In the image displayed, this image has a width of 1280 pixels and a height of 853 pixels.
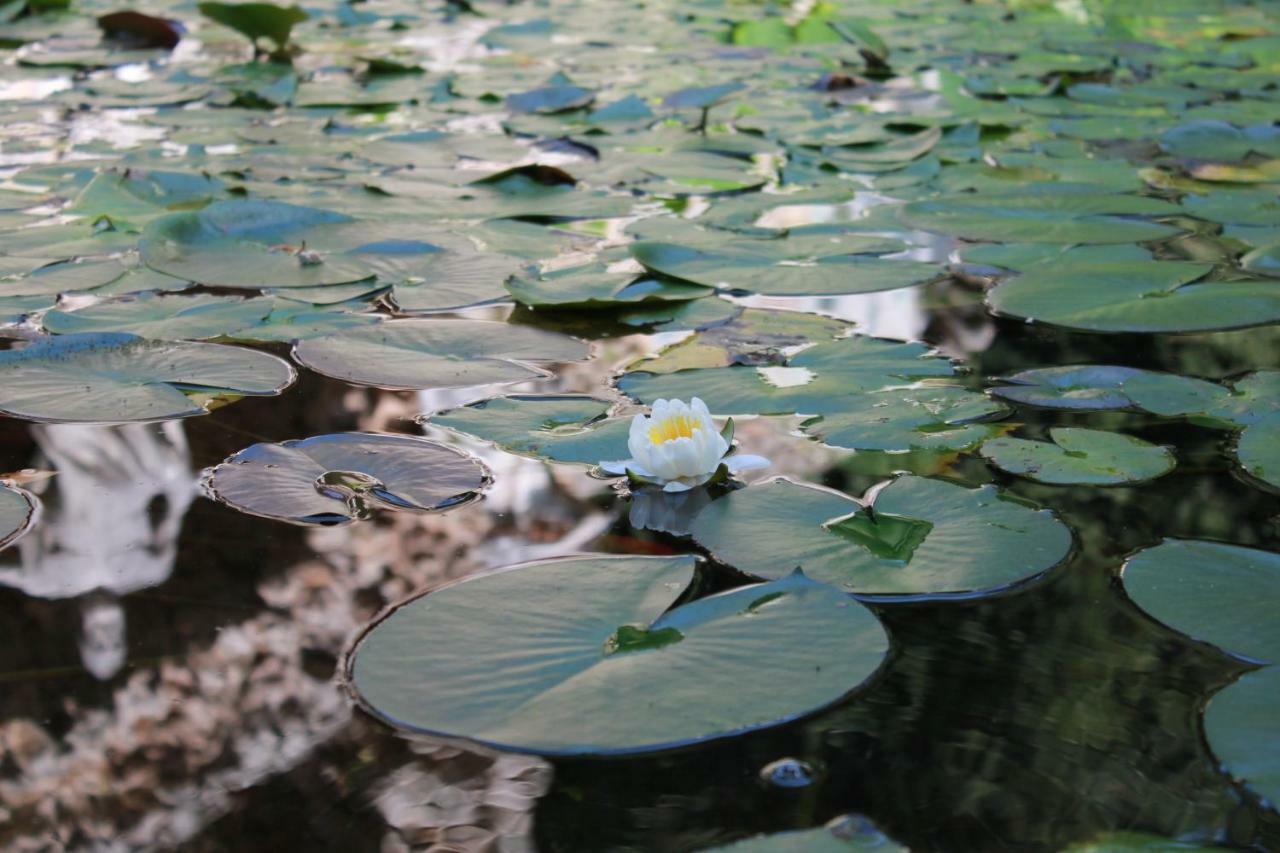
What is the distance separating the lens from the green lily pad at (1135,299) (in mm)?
1882

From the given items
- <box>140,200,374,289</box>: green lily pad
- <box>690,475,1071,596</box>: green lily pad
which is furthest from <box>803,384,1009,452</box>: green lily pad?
<box>140,200,374,289</box>: green lily pad

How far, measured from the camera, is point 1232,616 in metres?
1.09

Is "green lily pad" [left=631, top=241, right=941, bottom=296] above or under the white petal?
under

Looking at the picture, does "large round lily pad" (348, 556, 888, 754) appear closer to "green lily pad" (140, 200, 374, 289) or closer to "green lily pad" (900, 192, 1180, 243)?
"green lily pad" (140, 200, 374, 289)

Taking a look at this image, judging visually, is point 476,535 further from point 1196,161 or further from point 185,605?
point 1196,161

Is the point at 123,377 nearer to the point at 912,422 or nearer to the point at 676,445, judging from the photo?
the point at 676,445

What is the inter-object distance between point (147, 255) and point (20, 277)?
0.21m

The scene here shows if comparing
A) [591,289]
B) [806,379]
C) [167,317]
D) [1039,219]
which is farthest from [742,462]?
[1039,219]

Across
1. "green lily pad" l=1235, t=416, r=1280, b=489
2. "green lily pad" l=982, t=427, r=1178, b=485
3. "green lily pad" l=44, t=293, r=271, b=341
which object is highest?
"green lily pad" l=1235, t=416, r=1280, b=489

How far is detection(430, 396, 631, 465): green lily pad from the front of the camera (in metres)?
1.44

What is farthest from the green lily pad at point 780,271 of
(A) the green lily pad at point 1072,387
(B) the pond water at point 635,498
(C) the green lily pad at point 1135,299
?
(A) the green lily pad at point 1072,387

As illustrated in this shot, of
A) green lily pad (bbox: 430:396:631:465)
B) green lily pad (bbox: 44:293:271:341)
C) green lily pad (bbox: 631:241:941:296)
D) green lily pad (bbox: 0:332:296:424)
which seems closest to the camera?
green lily pad (bbox: 430:396:631:465)

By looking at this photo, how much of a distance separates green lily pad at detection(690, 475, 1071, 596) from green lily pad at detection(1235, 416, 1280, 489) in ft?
0.96

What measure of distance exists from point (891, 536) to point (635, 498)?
0.96ft
